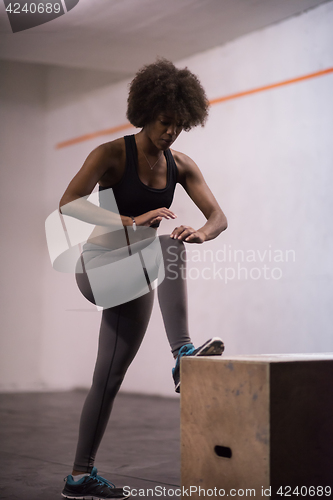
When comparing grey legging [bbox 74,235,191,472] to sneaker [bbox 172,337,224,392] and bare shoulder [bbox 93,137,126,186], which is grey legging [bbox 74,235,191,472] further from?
bare shoulder [bbox 93,137,126,186]

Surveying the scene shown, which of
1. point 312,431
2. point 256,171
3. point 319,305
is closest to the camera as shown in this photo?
point 312,431

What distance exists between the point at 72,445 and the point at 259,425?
1757 millimetres

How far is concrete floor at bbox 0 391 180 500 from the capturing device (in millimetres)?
2076

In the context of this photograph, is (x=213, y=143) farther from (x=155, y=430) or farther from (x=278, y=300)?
(x=155, y=430)

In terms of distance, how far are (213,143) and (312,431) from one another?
335cm

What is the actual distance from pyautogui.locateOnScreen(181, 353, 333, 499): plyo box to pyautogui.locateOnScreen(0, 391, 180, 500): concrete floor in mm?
542

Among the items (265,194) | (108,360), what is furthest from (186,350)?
(265,194)

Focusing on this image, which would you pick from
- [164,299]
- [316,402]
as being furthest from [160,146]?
[316,402]

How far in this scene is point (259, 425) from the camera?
1.36 meters

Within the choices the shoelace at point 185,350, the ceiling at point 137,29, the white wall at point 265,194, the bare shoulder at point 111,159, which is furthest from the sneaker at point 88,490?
the ceiling at point 137,29

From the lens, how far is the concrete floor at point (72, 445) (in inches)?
81.7

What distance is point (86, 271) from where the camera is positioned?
184 cm

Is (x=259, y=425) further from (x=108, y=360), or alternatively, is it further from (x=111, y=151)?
(x=111, y=151)

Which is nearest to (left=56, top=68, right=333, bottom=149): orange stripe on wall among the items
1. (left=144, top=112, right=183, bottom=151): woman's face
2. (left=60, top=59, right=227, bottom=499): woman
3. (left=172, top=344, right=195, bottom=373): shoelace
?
(left=60, top=59, right=227, bottom=499): woman
